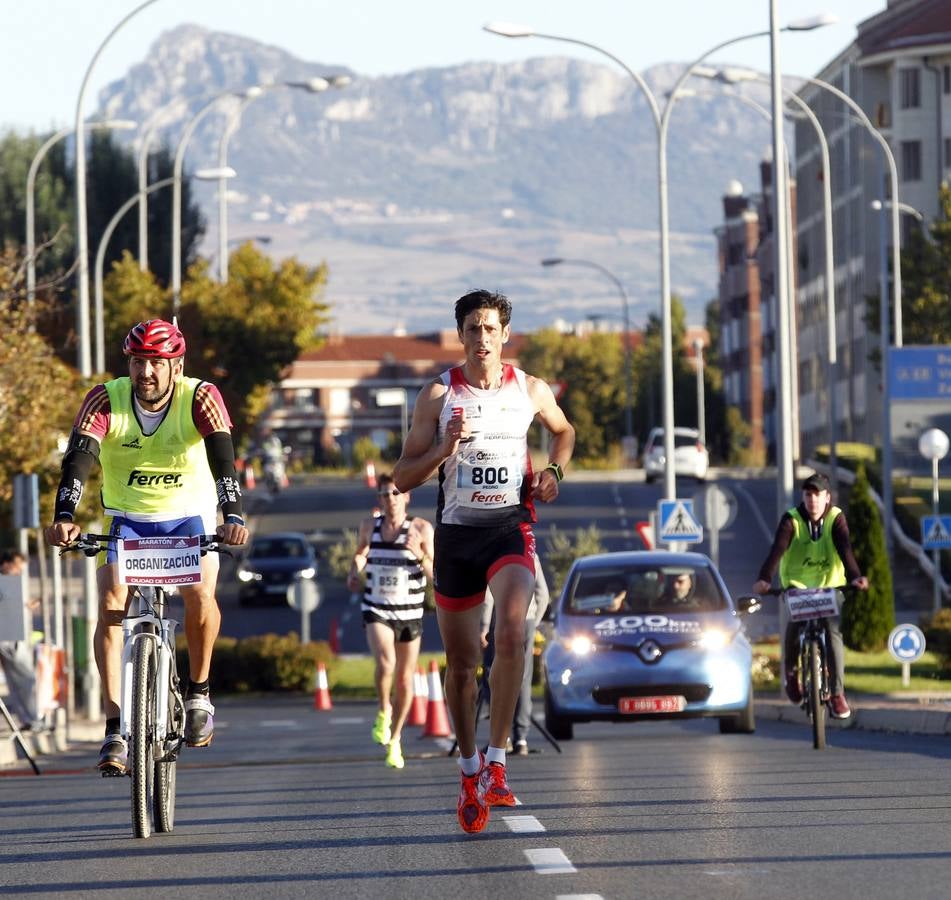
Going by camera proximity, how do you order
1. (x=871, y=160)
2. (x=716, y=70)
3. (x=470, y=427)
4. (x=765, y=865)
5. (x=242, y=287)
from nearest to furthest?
(x=765, y=865), (x=470, y=427), (x=716, y=70), (x=242, y=287), (x=871, y=160)

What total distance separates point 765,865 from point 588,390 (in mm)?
137394

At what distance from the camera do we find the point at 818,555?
712 inches

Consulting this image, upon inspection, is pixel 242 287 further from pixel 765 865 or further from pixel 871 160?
pixel 765 865

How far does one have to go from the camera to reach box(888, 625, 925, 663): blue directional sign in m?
24.4

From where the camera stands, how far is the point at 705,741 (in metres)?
19.9

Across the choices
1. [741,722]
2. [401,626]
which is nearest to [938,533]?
[741,722]

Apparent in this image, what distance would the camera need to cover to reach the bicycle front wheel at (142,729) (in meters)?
10.4

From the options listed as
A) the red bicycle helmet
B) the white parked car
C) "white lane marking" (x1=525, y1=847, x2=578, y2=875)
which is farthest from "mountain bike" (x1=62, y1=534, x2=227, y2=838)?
the white parked car

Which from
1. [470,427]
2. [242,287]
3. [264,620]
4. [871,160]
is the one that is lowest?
[264,620]

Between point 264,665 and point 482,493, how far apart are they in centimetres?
3010

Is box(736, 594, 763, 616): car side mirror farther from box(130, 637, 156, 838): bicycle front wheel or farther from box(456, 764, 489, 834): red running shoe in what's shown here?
box(130, 637, 156, 838): bicycle front wheel

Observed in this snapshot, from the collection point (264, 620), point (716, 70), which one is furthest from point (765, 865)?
point (264, 620)

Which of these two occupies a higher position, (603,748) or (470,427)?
(470,427)

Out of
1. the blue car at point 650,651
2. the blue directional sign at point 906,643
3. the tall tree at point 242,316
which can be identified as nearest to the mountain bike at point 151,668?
the blue car at point 650,651
